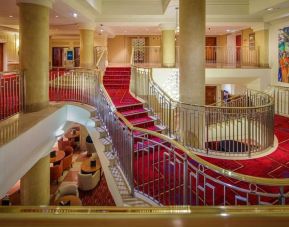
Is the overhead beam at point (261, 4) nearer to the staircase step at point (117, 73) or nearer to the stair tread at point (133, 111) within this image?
the stair tread at point (133, 111)

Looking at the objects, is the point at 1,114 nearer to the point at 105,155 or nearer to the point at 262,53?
the point at 105,155

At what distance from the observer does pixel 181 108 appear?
7.84 meters

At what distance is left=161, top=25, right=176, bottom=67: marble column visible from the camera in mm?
13969

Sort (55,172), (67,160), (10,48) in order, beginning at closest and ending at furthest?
(55,172)
(67,160)
(10,48)

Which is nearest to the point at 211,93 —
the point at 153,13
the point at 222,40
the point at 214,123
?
the point at 222,40

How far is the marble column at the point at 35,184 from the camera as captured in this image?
713 cm

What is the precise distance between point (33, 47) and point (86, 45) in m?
6.87

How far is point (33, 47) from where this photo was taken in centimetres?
720

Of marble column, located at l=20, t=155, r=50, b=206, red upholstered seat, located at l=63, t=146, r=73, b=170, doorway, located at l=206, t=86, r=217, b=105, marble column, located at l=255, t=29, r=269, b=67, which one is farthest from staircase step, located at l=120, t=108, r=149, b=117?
doorway, located at l=206, t=86, r=217, b=105

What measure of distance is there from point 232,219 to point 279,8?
447 inches

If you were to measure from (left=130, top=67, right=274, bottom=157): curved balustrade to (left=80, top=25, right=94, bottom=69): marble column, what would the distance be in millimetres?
5442

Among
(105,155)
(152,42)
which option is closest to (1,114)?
(105,155)

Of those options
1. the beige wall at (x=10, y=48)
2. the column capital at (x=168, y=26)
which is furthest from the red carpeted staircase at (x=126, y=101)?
the beige wall at (x=10, y=48)

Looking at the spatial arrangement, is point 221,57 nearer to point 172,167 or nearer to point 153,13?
point 153,13
